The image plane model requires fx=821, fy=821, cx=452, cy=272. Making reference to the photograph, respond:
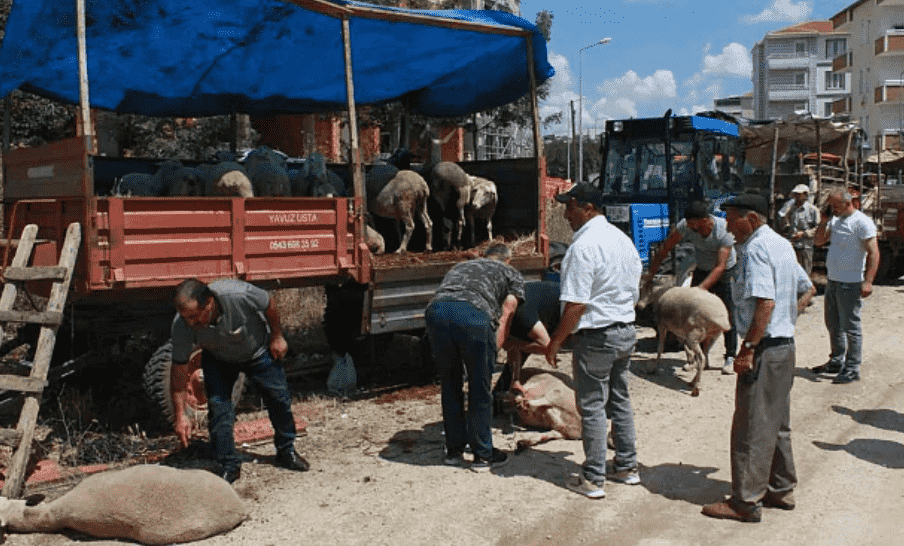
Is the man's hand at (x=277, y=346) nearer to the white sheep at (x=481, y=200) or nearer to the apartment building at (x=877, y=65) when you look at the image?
the white sheep at (x=481, y=200)

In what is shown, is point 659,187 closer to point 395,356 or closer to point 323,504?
point 395,356

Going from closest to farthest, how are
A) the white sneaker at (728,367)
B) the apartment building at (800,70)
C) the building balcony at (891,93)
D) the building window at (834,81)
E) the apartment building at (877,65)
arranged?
the white sneaker at (728,367) < the building balcony at (891,93) < the apartment building at (877,65) < the building window at (834,81) < the apartment building at (800,70)

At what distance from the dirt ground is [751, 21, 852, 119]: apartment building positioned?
7010cm

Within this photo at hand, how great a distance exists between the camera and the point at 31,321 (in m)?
5.42

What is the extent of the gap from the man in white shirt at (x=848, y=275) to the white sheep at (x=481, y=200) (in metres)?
3.43

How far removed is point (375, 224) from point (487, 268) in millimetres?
3786

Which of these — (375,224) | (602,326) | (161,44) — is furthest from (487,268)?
(161,44)

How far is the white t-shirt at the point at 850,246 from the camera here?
7.85 meters

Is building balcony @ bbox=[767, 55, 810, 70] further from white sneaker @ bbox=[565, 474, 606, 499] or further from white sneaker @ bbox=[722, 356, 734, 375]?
white sneaker @ bbox=[565, 474, 606, 499]

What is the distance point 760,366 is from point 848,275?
3.96m

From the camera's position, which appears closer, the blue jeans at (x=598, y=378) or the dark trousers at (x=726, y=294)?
the blue jeans at (x=598, y=378)

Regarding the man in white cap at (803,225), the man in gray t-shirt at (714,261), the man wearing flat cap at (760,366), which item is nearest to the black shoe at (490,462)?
the man wearing flat cap at (760,366)

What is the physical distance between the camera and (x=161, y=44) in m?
7.96

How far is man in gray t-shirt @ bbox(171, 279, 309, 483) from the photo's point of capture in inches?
200
